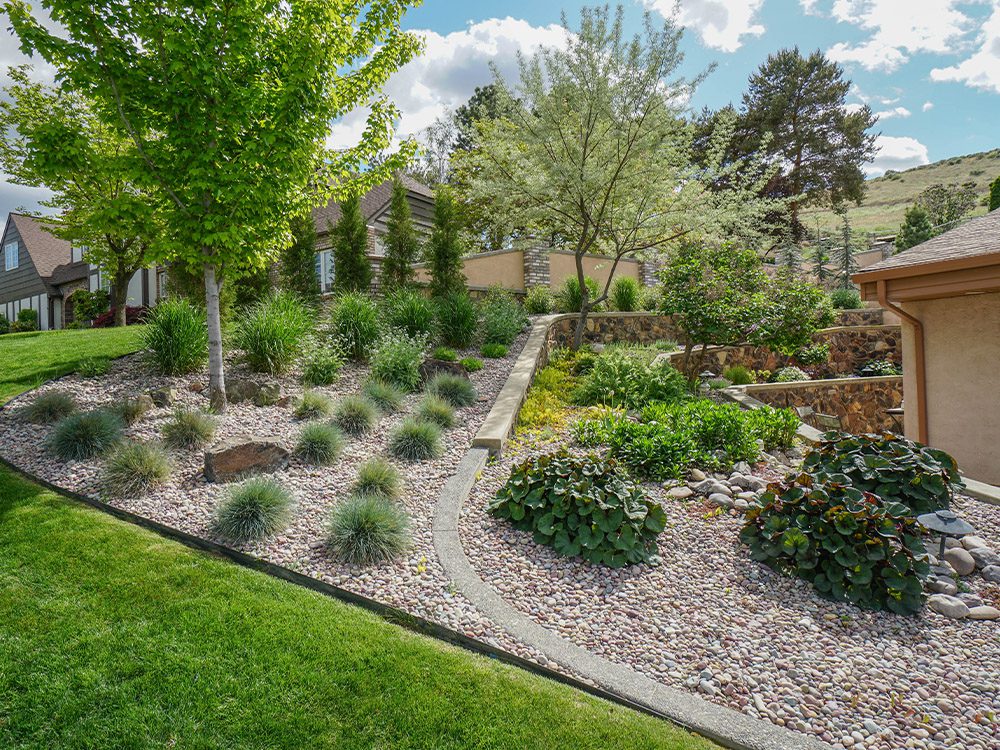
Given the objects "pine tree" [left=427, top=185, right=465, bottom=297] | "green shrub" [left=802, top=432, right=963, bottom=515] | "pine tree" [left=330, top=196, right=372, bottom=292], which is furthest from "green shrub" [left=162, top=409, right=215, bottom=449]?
"pine tree" [left=330, top=196, right=372, bottom=292]

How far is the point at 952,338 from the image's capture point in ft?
21.1

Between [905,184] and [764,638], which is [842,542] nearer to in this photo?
[764,638]

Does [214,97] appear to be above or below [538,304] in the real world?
above

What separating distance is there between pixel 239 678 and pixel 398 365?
17.0 feet

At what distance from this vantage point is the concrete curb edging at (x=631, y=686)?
2.31 m

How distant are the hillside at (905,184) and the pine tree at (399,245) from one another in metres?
36.5

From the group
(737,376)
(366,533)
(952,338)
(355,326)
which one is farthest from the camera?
(737,376)

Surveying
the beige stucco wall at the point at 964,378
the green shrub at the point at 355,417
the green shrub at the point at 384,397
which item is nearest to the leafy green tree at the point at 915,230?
the beige stucco wall at the point at 964,378

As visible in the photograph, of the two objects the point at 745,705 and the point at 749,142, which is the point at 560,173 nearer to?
the point at 745,705

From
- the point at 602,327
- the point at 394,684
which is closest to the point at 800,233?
the point at 602,327

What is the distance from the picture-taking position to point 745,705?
250 centimetres

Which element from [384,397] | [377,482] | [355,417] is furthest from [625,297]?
[377,482]

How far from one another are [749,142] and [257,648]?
29.7 metres

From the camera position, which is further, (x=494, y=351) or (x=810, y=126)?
(x=810, y=126)
